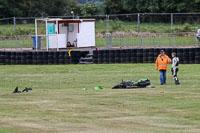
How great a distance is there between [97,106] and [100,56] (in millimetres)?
15563

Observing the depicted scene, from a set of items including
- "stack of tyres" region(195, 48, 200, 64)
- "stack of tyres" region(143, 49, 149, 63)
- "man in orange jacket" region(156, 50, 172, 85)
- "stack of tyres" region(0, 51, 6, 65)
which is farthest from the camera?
"stack of tyres" region(0, 51, 6, 65)

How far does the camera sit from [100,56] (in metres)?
29.6

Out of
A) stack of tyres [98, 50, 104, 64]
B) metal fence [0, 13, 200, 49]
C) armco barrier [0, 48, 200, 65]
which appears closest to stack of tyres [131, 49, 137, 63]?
armco barrier [0, 48, 200, 65]

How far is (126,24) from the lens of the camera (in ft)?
120

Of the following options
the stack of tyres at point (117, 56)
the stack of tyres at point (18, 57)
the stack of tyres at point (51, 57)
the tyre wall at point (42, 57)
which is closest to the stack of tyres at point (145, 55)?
the stack of tyres at point (117, 56)

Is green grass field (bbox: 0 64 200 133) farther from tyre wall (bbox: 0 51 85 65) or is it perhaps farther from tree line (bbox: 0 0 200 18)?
tree line (bbox: 0 0 200 18)

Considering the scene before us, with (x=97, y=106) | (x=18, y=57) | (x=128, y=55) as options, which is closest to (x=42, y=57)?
(x=18, y=57)

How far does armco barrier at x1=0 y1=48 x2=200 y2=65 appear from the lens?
91.9ft

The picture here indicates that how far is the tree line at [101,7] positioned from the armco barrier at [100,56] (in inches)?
1157

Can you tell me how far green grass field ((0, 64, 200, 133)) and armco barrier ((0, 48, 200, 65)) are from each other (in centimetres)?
446

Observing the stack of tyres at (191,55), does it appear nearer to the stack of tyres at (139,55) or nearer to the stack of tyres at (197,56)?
the stack of tyres at (197,56)

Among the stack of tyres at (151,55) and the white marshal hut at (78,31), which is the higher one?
the white marshal hut at (78,31)

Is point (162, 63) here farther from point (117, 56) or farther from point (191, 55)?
point (117, 56)

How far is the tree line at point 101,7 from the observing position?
62.6 meters
